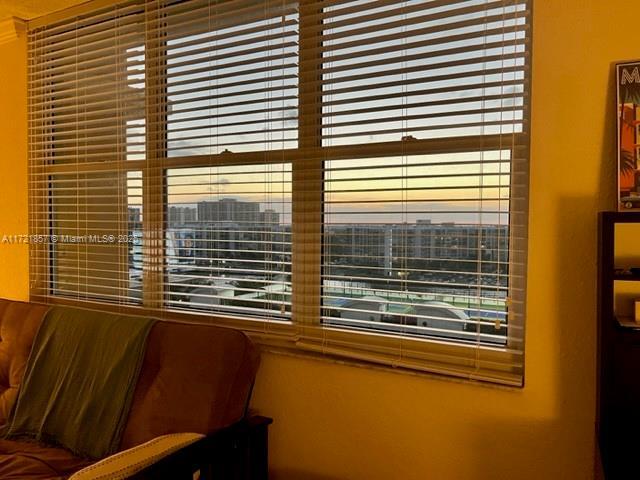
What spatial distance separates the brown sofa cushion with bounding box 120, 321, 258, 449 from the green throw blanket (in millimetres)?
57

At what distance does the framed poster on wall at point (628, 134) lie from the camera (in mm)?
1285

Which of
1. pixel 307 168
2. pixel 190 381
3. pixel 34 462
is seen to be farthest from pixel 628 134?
pixel 34 462

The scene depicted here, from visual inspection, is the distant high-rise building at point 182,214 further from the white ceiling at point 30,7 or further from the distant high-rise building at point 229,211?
the white ceiling at point 30,7

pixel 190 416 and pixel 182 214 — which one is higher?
pixel 182 214

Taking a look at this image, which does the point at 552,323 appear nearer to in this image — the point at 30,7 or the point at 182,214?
the point at 182,214

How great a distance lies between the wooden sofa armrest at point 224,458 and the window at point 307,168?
0.38 meters

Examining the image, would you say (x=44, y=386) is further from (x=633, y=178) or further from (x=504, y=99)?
(x=633, y=178)

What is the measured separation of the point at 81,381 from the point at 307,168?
1.24 metres

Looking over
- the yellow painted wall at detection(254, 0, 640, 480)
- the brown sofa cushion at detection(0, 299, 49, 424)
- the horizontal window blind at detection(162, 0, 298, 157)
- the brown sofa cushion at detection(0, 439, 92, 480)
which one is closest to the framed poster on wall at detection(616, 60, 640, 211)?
the yellow painted wall at detection(254, 0, 640, 480)

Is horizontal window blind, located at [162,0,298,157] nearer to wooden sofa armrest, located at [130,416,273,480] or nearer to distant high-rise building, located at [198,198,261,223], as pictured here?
distant high-rise building, located at [198,198,261,223]

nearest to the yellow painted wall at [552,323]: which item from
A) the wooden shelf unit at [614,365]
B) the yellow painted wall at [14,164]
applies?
the wooden shelf unit at [614,365]

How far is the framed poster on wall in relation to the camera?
4.22 ft

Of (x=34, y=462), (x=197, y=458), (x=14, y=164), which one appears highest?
(x=14, y=164)

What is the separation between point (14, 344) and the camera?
221 centimetres
